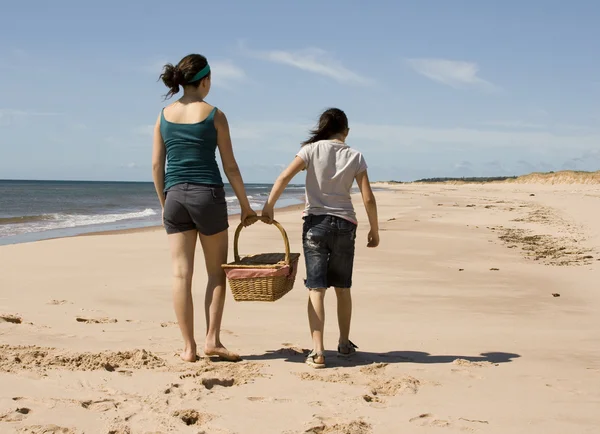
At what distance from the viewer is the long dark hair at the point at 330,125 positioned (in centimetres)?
438

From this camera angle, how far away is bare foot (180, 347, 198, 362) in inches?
164

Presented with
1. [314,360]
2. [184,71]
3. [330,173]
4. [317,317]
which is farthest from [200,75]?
[314,360]

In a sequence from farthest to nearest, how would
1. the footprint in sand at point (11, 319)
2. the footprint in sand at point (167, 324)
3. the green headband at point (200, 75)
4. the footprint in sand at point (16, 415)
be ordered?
the footprint in sand at point (167, 324) < the footprint in sand at point (11, 319) < the green headband at point (200, 75) < the footprint in sand at point (16, 415)

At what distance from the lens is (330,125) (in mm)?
4387

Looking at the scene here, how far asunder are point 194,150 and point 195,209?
39 cm

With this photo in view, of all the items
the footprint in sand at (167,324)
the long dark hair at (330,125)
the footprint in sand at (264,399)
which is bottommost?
the footprint in sand at (167,324)

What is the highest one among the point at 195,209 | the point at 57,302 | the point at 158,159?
the point at 158,159

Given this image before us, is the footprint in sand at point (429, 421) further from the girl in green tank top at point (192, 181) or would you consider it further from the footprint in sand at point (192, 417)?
the girl in green tank top at point (192, 181)

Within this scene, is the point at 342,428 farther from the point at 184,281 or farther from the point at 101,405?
the point at 184,281

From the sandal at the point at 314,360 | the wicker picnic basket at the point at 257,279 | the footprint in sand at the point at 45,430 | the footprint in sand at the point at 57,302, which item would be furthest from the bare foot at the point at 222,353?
the footprint in sand at the point at 57,302

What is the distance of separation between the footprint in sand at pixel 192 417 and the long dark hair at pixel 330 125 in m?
2.07

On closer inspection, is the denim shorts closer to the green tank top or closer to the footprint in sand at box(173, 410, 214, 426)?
the green tank top

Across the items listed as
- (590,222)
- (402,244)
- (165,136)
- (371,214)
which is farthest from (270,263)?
(590,222)

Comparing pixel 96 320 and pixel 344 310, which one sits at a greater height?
Result: pixel 344 310
